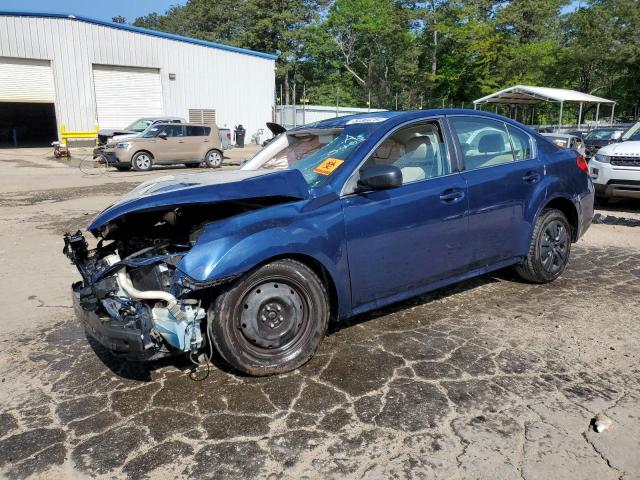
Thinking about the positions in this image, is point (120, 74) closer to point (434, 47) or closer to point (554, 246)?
point (554, 246)

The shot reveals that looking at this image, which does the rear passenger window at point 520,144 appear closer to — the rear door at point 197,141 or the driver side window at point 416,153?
the driver side window at point 416,153

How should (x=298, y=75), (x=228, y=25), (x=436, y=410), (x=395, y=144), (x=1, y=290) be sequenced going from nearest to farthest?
1. (x=436, y=410)
2. (x=395, y=144)
3. (x=1, y=290)
4. (x=298, y=75)
5. (x=228, y=25)

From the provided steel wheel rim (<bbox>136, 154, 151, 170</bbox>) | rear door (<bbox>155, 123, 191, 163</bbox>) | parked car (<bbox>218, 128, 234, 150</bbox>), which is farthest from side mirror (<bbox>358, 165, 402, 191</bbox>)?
parked car (<bbox>218, 128, 234, 150</bbox>)

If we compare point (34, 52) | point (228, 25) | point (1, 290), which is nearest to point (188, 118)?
point (34, 52)

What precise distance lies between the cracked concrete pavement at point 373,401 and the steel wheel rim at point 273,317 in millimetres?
241

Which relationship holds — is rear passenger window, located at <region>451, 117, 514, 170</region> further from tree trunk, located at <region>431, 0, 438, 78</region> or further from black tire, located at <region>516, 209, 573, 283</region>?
tree trunk, located at <region>431, 0, 438, 78</region>

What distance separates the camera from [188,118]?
2984 cm

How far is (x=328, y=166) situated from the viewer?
3740mm

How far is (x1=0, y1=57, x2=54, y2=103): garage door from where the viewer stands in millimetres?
24188

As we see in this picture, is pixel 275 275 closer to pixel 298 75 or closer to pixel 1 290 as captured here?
pixel 1 290

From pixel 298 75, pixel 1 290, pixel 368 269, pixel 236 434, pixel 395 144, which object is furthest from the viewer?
pixel 298 75

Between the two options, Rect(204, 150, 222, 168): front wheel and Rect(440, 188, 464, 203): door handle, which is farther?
Rect(204, 150, 222, 168): front wheel

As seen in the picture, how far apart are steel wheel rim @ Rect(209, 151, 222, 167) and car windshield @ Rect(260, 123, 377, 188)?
15848 mm

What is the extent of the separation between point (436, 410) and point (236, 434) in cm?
114
